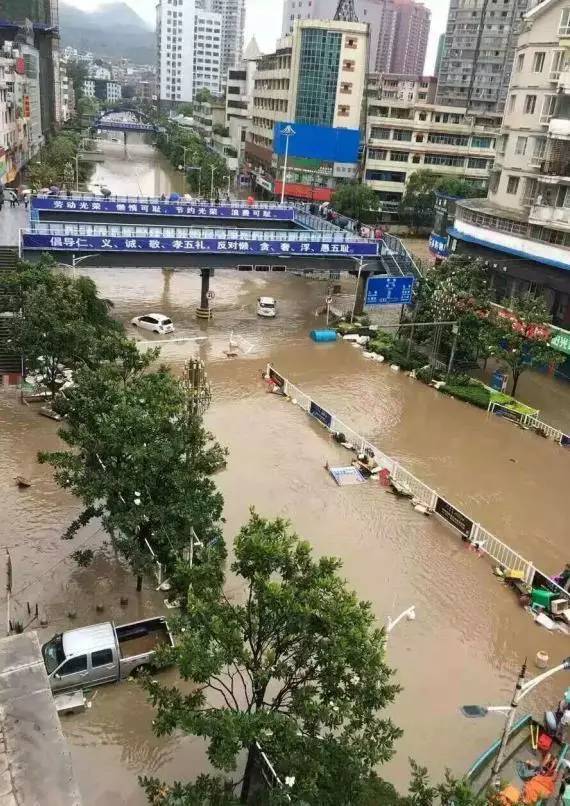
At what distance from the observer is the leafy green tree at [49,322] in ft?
76.0

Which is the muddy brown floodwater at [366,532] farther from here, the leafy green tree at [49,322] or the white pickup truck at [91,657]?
the leafy green tree at [49,322]

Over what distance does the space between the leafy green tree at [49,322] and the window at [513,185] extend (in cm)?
2685

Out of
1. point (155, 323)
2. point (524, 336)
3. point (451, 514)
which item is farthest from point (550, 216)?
point (155, 323)

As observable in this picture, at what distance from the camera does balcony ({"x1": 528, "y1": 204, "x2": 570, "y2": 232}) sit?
1336 inches

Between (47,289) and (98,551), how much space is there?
10.8m

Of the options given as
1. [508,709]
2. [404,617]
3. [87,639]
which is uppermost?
[508,709]

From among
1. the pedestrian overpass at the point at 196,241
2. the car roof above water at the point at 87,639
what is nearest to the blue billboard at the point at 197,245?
the pedestrian overpass at the point at 196,241

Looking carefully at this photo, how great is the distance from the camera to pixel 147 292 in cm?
4466

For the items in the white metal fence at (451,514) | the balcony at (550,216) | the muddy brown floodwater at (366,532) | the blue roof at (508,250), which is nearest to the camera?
the muddy brown floodwater at (366,532)

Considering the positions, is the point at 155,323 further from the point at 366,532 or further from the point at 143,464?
the point at 143,464

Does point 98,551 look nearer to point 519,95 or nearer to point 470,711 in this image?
point 470,711

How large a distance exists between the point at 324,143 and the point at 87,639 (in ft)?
223

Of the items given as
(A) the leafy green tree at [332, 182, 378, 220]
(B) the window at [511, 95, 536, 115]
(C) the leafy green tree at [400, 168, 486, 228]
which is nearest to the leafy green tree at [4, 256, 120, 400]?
(B) the window at [511, 95, 536, 115]

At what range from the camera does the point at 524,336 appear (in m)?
30.8
